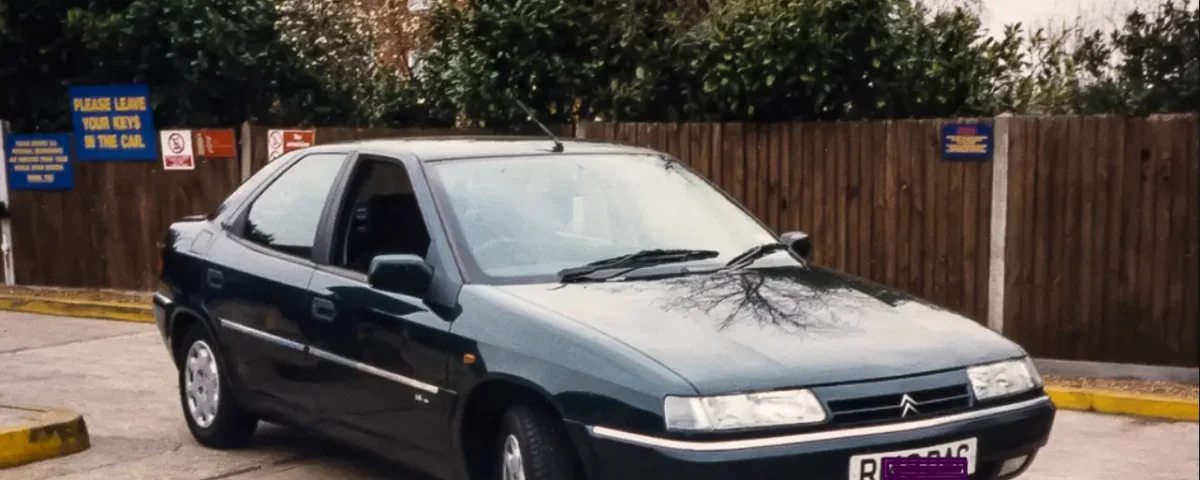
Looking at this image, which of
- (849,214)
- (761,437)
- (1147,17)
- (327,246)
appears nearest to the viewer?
(761,437)

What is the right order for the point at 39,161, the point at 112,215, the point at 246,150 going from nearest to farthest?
the point at 246,150, the point at 112,215, the point at 39,161

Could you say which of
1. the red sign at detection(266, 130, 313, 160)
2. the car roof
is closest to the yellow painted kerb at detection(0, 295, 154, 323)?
the red sign at detection(266, 130, 313, 160)

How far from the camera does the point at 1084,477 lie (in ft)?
21.3

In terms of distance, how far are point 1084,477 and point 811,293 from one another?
7.39 ft

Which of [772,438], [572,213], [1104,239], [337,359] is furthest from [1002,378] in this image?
[1104,239]

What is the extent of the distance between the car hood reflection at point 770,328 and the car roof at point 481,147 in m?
0.99

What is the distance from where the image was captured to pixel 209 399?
6.87 metres

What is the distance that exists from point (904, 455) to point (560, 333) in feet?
3.76

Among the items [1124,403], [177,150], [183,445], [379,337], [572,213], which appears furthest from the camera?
[177,150]

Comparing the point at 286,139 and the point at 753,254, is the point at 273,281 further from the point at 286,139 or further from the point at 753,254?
the point at 286,139

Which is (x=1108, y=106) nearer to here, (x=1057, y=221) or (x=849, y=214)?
(x=1057, y=221)

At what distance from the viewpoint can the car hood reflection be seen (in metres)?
4.26

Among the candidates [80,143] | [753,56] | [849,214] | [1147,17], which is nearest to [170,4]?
[80,143]

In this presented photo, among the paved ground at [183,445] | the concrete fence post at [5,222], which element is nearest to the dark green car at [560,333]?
the paved ground at [183,445]
